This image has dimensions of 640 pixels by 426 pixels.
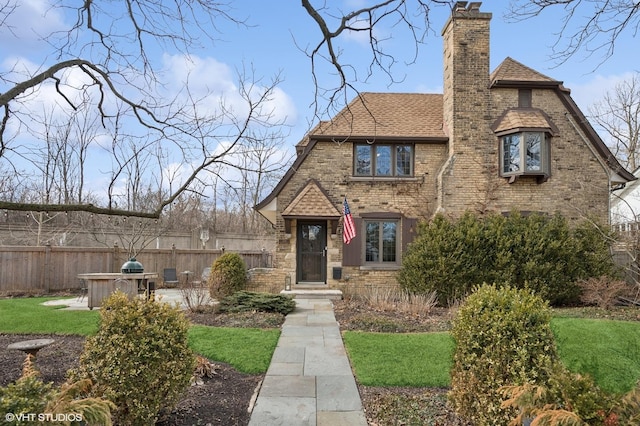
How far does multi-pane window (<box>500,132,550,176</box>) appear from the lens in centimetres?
1315

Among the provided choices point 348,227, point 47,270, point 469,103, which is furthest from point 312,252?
point 47,270

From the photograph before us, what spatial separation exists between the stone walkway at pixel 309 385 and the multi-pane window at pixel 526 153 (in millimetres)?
8871

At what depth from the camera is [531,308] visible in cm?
346

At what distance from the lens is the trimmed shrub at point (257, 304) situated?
33.9ft

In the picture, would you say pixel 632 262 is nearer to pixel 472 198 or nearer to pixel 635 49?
pixel 472 198

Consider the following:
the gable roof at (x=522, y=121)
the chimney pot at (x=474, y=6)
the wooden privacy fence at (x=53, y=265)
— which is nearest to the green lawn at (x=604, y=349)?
the gable roof at (x=522, y=121)

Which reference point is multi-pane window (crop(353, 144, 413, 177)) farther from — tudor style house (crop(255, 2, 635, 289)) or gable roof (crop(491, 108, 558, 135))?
gable roof (crop(491, 108, 558, 135))

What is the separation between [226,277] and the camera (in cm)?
1246

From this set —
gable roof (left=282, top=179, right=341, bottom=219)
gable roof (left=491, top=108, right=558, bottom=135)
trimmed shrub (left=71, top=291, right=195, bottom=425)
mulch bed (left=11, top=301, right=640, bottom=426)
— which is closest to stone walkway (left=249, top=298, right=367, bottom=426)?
mulch bed (left=11, top=301, right=640, bottom=426)

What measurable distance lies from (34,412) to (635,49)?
649cm

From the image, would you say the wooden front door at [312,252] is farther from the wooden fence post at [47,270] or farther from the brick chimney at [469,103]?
the wooden fence post at [47,270]

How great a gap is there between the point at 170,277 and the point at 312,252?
266 inches

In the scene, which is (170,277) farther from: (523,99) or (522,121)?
(523,99)

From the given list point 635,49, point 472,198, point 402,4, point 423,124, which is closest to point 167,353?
point 402,4
